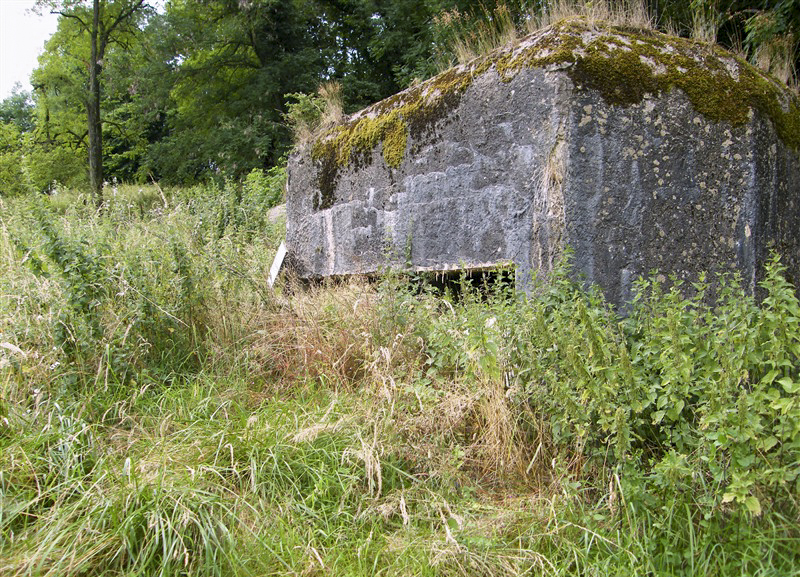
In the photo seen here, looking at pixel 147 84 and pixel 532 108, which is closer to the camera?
pixel 532 108

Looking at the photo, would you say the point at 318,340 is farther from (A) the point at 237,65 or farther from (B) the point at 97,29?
(B) the point at 97,29

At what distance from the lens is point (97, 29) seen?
16453 millimetres

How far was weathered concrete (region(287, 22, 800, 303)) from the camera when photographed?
3.10m

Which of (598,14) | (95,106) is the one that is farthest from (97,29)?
(598,14)

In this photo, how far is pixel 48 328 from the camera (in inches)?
125

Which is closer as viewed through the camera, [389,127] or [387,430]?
[387,430]

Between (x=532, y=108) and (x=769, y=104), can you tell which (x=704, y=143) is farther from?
(x=532, y=108)

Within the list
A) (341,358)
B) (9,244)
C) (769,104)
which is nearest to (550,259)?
(341,358)

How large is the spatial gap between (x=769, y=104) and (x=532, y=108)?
1.30m

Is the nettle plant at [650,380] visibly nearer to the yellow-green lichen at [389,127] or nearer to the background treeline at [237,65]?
the yellow-green lichen at [389,127]

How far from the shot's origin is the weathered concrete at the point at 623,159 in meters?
3.10

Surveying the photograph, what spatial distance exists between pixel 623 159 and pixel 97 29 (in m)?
17.5

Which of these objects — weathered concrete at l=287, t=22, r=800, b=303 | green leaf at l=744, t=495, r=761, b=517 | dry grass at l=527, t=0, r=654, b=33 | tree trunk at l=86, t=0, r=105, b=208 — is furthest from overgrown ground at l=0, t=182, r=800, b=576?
tree trunk at l=86, t=0, r=105, b=208

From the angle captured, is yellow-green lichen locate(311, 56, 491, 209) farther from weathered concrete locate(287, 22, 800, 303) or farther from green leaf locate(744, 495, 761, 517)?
green leaf locate(744, 495, 761, 517)
